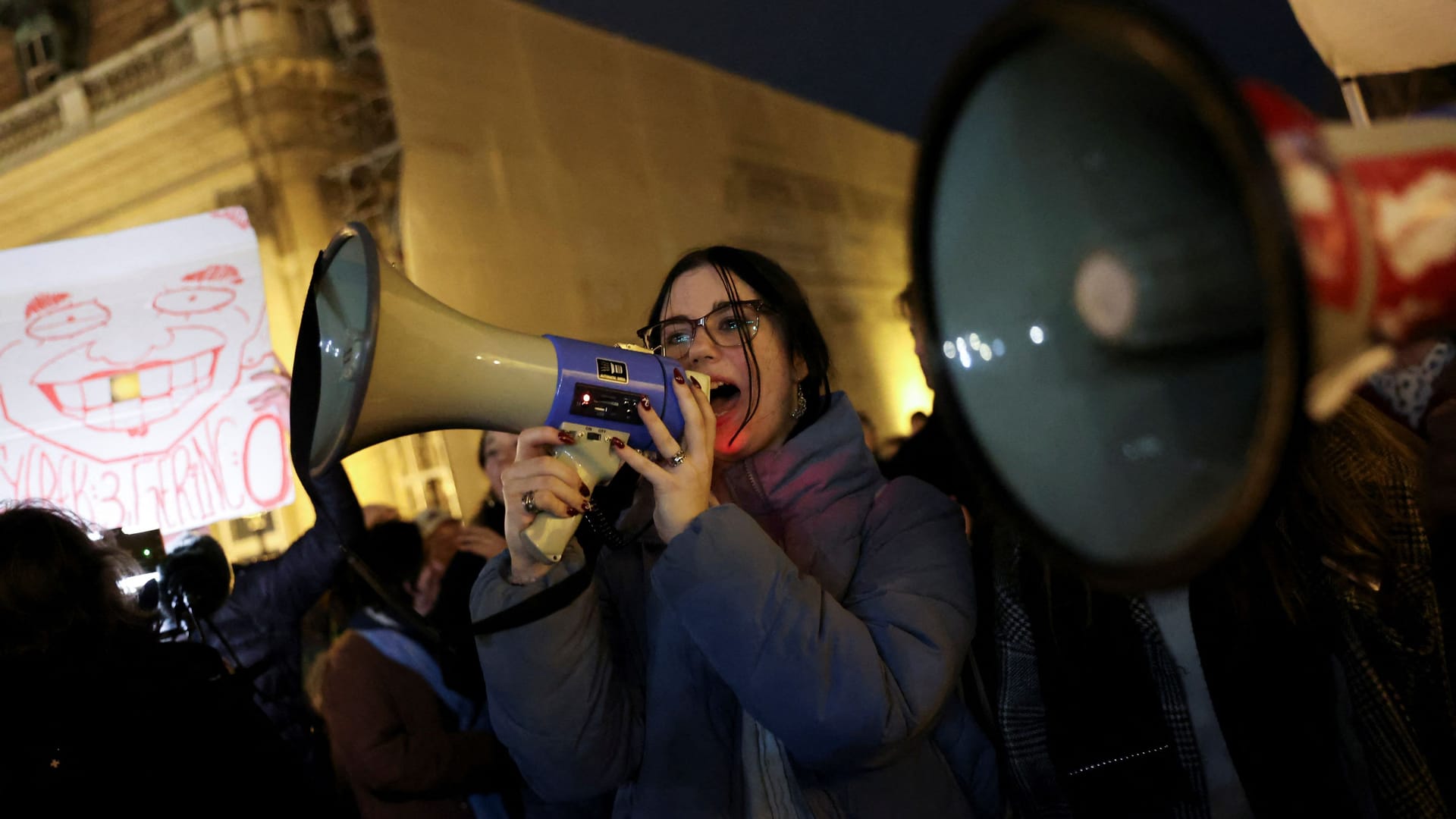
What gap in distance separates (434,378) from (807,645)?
1.74ft

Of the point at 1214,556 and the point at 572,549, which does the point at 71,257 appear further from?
the point at 1214,556

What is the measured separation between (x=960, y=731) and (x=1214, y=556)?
2.58ft

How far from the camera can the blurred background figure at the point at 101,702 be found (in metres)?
1.25

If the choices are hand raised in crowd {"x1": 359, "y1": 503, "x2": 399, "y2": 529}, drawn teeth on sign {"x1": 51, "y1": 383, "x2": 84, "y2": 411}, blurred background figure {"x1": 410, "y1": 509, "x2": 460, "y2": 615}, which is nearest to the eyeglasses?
blurred background figure {"x1": 410, "y1": 509, "x2": 460, "y2": 615}

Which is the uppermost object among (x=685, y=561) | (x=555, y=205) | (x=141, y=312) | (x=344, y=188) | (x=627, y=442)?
(x=344, y=188)

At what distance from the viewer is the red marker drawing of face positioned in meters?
2.54

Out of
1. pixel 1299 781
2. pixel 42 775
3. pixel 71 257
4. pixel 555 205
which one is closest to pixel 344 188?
pixel 555 205

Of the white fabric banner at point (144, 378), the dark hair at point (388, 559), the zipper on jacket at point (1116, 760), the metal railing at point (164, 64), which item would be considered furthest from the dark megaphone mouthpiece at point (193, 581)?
the metal railing at point (164, 64)

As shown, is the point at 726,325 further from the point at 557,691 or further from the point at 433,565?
the point at 433,565

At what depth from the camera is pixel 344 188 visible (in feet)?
23.5

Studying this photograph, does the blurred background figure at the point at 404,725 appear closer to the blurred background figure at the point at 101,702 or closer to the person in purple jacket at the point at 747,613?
the blurred background figure at the point at 101,702

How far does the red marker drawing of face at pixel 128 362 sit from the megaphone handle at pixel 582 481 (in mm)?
1947

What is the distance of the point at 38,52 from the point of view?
9.00 m

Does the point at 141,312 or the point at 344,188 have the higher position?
the point at 344,188
